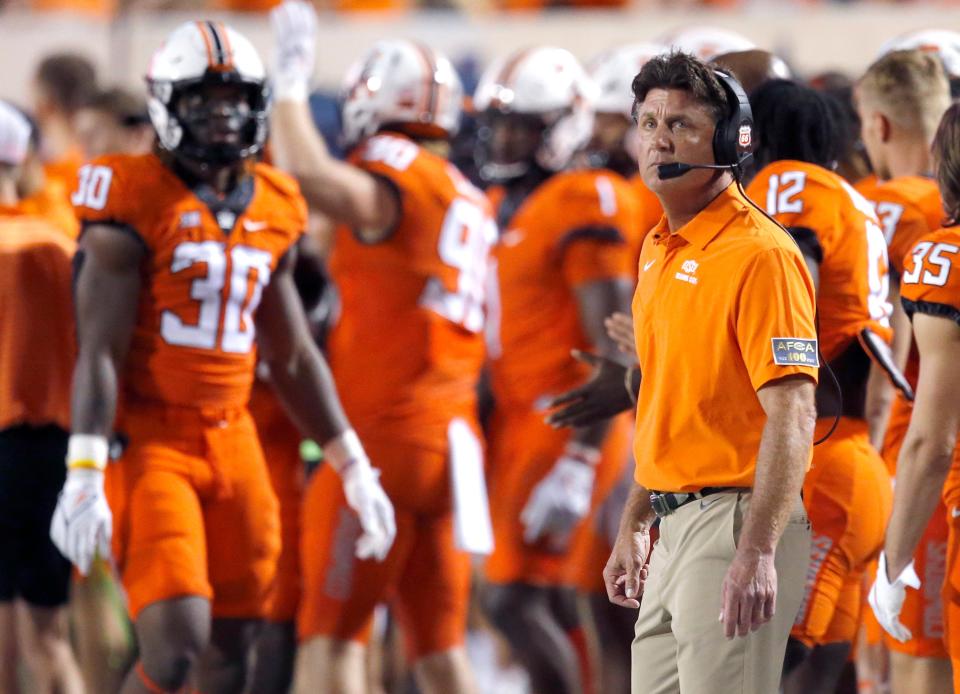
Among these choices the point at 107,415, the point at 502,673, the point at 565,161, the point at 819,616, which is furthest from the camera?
the point at 502,673

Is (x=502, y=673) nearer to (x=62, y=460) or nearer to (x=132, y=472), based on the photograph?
(x=62, y=460)

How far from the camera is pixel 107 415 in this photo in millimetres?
4176

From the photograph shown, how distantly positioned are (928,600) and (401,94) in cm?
243

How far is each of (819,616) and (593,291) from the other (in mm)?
2146

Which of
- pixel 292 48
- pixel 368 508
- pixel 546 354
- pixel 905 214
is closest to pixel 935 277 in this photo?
pixel 905 214

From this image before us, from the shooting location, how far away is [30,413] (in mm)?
5023

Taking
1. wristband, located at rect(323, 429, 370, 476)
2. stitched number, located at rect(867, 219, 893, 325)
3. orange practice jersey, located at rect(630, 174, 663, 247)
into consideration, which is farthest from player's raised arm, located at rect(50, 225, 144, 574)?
orange practice jersey, located at rect(630, 174, 663, 247)

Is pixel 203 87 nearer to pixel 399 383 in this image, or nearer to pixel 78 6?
pixel 399 383

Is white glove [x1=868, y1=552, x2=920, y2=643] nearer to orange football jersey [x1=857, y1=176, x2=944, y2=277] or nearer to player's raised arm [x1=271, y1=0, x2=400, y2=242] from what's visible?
orange football jersey [x1=857, y1=176, x2=944, y2=277]

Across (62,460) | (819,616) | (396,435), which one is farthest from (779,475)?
(62,460)

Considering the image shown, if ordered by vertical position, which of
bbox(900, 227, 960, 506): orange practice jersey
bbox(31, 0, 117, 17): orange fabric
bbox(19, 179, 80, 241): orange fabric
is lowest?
bbox(19, 179, 80, 241): orange fabric

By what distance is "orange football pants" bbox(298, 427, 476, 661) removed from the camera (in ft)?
16.2

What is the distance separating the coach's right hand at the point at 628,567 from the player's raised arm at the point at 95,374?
1.40m

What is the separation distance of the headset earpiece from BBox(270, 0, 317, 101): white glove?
7.59 feet
